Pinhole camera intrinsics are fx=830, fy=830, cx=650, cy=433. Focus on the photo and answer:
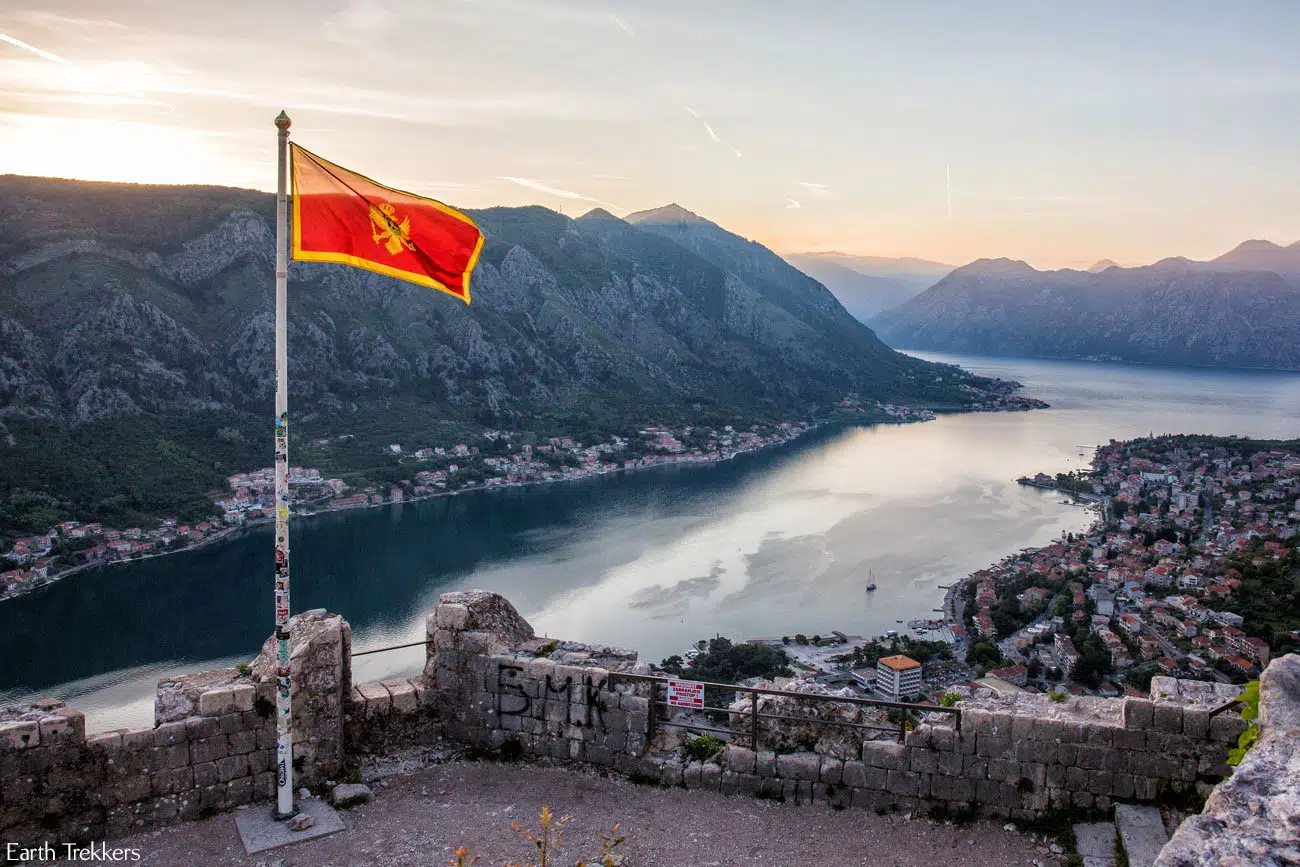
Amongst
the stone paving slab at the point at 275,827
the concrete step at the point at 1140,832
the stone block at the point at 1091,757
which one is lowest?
the stone paving slab at the point at 275,827

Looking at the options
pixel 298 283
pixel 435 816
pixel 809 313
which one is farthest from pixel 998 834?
pixel 809 313

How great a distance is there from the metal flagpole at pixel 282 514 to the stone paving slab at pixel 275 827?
119mm

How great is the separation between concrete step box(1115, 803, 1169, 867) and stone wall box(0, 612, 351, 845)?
19.9 ft

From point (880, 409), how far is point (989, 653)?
90775mm

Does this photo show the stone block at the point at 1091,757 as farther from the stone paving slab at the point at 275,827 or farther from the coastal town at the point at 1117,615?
the coastal town at the point at 1117,615

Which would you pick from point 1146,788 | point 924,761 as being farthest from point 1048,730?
point 924,761

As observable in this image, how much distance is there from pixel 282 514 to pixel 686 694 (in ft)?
11.9

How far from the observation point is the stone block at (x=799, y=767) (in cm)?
673

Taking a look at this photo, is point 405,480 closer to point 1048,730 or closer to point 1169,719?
point 1048,730

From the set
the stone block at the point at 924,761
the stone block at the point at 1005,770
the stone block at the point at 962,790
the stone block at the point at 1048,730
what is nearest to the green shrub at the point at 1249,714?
the stone block at the point at 1048,730

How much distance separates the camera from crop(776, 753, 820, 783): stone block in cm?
673

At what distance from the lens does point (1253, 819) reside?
346 centimetres

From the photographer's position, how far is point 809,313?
15988cm

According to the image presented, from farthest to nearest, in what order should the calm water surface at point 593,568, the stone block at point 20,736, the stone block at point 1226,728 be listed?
the calm water surface at point 593,568 < the stone block at point 1226,728 < the stone block at point 20,736
